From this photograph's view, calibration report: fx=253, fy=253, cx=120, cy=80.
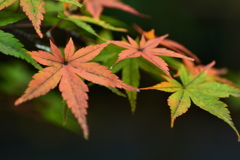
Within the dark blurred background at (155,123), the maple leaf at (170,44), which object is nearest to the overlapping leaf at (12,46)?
the maple leaf at (170,44)

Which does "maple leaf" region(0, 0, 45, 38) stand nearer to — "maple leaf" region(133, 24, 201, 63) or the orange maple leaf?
the orange maple leaf

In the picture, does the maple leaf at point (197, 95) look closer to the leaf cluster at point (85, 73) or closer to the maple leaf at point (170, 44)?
the leaf cluster at point (85, 73)

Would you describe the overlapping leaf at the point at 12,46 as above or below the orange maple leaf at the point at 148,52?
below

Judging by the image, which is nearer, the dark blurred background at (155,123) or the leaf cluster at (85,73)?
the leaf cluster at (85,73)

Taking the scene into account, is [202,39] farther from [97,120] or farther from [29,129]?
[29,129]

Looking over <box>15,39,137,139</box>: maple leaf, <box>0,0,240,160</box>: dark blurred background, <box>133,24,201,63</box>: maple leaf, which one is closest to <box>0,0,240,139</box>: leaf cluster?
<box>15,39,137,139</box>: maple leaf

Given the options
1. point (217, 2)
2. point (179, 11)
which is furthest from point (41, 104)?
point (217, 2)
